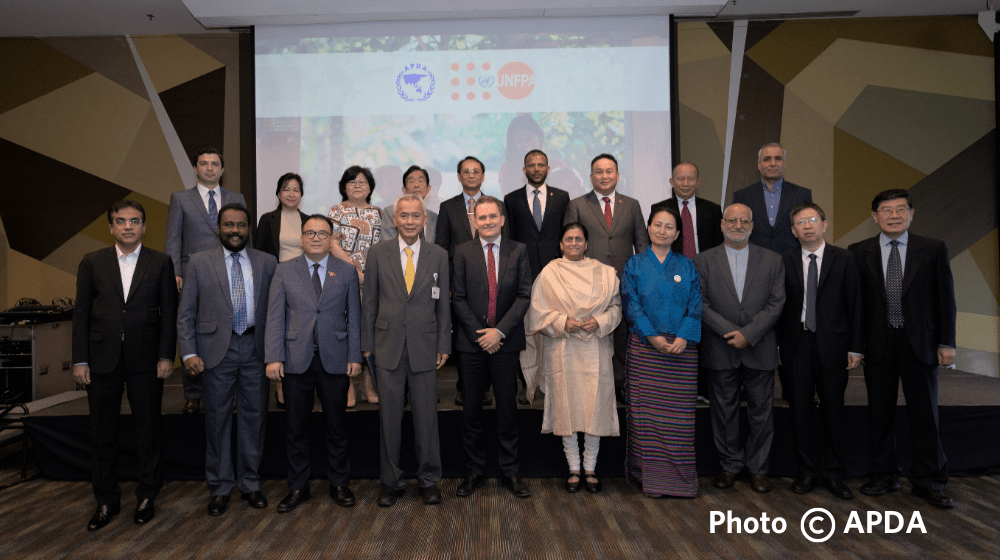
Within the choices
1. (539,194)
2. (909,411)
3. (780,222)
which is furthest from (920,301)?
(539,194)

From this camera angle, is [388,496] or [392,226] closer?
[388,496]

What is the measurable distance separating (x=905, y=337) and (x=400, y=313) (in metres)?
2.93

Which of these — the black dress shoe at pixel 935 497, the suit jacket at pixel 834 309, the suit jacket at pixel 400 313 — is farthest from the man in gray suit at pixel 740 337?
the suit jacket at pixel 400 313

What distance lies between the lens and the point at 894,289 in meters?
3.16

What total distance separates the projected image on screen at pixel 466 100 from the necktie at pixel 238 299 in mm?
2631

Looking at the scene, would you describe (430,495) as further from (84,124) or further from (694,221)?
(84,124)

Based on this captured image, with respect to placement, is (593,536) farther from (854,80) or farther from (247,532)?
(854,80)

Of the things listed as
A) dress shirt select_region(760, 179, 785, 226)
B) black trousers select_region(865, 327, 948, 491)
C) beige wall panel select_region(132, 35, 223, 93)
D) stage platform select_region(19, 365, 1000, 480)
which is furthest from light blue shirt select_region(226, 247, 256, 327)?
beige wall panel select_region(132, 35, 223, 93)

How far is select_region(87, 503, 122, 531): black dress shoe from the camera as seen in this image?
292 cm

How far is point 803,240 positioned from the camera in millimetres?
3264

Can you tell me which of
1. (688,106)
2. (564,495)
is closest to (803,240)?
(564,495)

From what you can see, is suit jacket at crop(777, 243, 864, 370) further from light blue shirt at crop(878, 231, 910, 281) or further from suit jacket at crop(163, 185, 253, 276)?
suit jacket at crop(163, 185, 253, 276)

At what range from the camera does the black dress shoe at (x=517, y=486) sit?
10.5 feet

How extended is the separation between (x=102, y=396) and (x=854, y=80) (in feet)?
23.9
